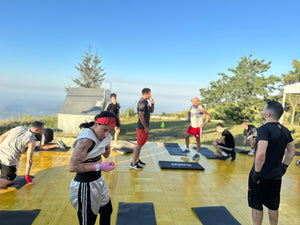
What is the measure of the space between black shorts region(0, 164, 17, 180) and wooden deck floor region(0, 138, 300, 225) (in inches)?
9.7

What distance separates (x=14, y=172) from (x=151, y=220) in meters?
2.63

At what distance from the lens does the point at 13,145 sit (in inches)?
138

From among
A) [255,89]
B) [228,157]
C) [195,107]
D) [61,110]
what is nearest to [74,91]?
[61,110]

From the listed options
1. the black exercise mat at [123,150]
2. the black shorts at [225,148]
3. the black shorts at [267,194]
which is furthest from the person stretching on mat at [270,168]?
the black exercise mat at [123,150]

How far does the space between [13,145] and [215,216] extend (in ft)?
11.5

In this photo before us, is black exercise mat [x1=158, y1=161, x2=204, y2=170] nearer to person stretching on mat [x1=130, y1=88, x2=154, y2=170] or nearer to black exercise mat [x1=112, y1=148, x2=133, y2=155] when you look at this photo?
person stretching on mat [x1=130, y1=88, x2=154, y2=170]

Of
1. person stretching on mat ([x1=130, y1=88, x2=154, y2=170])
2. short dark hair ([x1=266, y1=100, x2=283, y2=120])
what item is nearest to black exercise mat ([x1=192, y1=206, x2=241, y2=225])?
short dark hair ([x1=266, y1=100, x2=283, y2=120])

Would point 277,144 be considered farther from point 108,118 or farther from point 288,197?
point 288,197

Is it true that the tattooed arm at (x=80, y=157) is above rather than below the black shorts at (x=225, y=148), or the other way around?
above

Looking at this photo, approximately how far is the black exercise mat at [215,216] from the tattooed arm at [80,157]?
1.88m

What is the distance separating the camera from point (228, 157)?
5.98 meters

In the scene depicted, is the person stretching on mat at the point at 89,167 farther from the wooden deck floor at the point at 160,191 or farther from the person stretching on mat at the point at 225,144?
the person stretching on mat at the point at 225,144

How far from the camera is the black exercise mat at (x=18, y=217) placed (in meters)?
2.56

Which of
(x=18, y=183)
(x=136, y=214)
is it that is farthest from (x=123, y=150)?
(x=136, y=214)
